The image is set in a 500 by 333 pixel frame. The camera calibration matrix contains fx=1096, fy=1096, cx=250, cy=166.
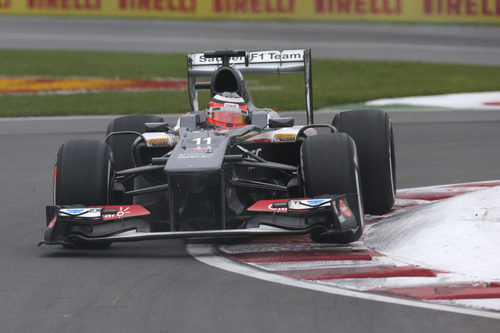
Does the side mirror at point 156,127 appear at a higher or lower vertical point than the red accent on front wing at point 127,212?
higher

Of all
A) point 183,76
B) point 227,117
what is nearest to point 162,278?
point 227,117

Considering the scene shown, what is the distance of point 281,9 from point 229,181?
25696 mm

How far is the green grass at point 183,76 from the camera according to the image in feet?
62.6

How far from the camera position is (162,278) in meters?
7.44

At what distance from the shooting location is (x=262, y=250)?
8.32m

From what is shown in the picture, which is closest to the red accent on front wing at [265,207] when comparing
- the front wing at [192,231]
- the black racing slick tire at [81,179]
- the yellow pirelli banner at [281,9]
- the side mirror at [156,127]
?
the front wing at [192,231]

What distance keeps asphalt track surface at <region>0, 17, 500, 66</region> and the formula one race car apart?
57.9ft

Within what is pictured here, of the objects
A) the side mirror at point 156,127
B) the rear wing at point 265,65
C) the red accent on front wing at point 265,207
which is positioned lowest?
the red accent on front wing at point 265,207

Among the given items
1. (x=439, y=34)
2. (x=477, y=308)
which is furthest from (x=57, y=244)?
(x=439, y=34)

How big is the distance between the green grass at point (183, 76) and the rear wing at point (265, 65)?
23.0ft

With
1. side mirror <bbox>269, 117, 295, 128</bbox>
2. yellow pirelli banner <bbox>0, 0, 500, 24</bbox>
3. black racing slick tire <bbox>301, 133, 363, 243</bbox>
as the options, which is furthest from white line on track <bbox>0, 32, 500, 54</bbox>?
black racing slick tire <bbox>301, 133, 363, 243</bbox>

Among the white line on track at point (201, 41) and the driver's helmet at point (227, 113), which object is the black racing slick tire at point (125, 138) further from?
the white line on track at point (201, 41)

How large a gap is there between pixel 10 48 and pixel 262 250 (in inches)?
894

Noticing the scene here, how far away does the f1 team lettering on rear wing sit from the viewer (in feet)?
35.7
